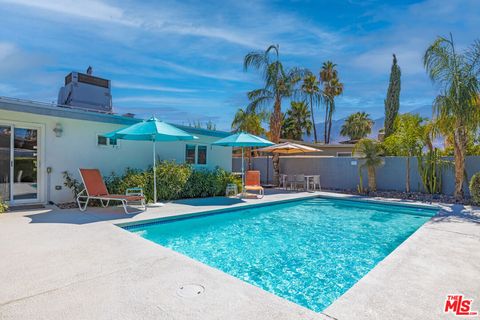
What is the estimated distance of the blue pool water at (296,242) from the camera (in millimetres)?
4340

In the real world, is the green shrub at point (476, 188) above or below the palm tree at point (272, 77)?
below

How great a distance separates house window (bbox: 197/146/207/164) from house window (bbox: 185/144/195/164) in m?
0.33

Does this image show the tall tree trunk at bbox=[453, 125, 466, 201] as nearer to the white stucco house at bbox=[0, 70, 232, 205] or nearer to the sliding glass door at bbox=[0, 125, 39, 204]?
the white stucco house at bbox=[0, 70, 232, 205]

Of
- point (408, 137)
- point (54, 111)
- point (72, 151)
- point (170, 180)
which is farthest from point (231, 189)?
point (408, 137)

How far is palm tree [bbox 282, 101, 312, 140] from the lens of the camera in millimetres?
34219

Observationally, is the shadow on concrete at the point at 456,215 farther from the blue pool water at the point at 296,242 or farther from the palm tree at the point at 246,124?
the palm tree at the point at 246,124

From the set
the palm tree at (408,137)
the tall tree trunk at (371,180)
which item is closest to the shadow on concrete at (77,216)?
the tall tree trunk at (371,180)

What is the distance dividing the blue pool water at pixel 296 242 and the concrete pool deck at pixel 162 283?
0.77m

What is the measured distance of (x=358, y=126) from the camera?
3597cm

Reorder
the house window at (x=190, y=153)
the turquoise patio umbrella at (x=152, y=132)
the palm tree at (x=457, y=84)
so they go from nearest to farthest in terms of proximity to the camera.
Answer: the turquoise patio umbrella at (x=152, y=132) → the palm tree at (x=457, y=84) → the house window at (x=190, y=153)

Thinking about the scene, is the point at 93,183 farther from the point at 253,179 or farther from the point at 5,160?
the point at 253,179

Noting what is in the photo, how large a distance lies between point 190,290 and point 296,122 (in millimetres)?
32835

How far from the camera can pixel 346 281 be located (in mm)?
4320

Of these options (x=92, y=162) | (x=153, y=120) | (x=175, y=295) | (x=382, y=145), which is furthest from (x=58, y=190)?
(x=382, y=145)
